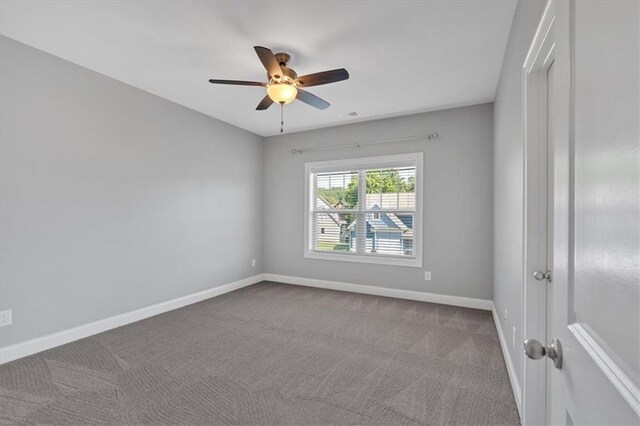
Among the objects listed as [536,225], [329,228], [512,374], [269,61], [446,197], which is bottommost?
[512,374]

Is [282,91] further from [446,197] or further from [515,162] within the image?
[446,197]

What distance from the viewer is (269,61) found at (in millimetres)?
2430

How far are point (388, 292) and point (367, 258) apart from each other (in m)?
0.58

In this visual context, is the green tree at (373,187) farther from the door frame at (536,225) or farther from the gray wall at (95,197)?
the door frame at (536,225)

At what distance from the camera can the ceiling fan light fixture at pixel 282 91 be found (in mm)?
2691

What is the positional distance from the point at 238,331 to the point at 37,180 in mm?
2299

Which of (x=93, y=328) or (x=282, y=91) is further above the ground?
(x=282, y=91)

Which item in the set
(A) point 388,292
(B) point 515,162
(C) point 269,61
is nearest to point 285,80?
(C) point 269,61

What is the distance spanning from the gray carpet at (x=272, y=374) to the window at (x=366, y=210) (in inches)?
48.4

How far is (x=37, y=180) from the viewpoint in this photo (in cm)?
277

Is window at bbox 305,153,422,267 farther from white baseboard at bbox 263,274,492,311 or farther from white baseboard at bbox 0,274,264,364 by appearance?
white baseboard at bbox 0,274,264,364

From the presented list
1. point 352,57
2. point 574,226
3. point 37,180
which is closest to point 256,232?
point 37,180

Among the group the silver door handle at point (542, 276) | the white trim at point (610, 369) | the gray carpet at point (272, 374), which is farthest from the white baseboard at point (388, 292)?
the white trim at point (610, 369)

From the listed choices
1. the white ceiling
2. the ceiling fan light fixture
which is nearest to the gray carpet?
the ceiling fan light fixture
